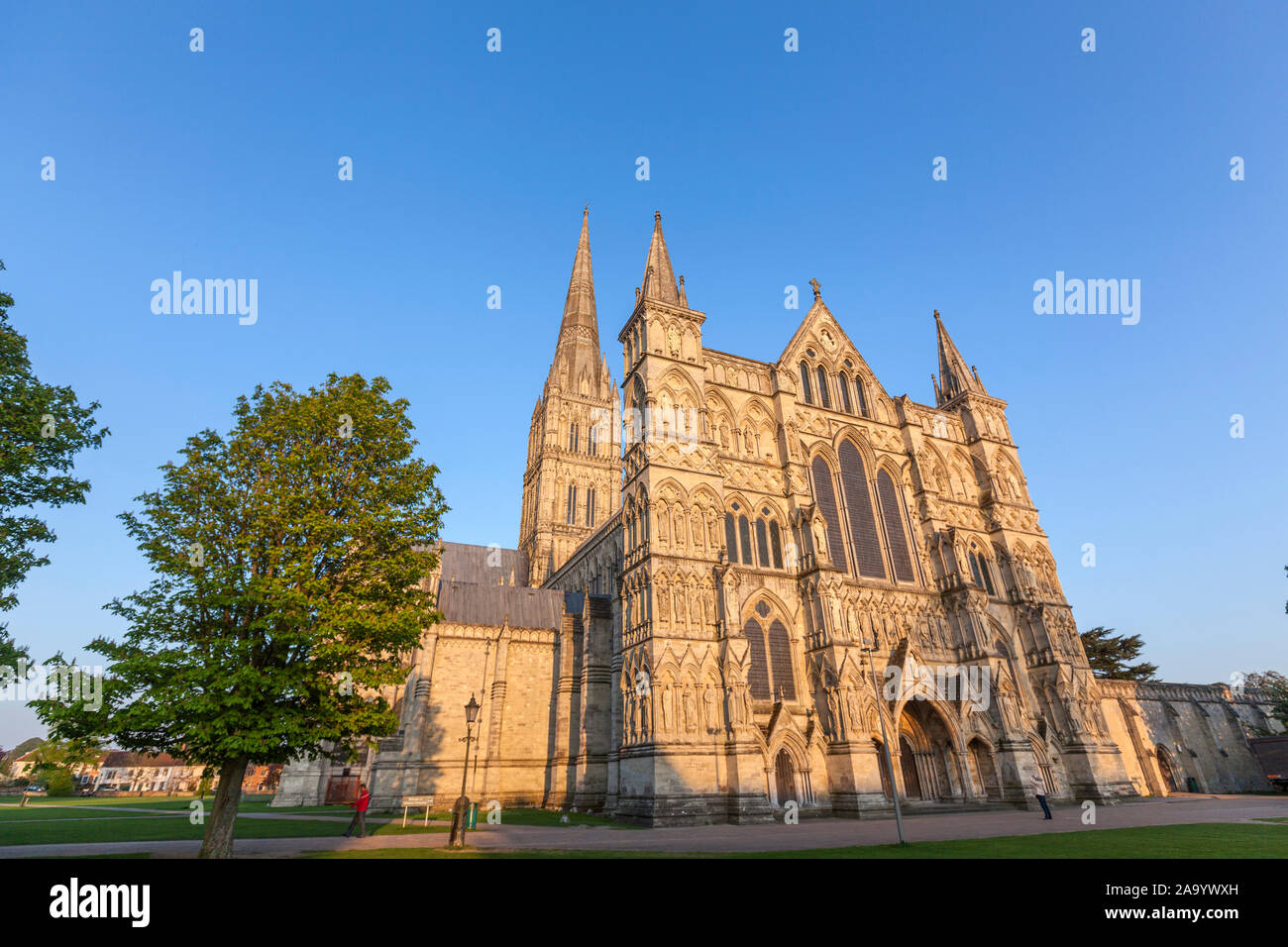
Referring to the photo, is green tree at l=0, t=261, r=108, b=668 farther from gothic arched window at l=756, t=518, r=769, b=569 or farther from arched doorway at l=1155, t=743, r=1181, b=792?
arched doorway at l=1155, t=743, r=1181, b=792

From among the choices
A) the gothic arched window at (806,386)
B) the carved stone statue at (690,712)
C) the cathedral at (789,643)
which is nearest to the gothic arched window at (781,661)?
the cathedral at (789,643)

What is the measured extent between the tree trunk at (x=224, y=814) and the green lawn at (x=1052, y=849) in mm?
1771

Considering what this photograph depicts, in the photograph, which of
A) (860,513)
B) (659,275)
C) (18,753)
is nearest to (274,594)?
(659,275)

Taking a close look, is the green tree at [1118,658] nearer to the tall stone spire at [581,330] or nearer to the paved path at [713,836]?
the paved path at [713,836]

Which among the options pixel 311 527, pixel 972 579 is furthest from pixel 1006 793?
pixel 311 527

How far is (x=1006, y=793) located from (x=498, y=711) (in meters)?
27.1

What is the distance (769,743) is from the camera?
82.6ft

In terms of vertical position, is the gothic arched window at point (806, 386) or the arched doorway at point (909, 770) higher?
the gothic arched window at point (806, 386)

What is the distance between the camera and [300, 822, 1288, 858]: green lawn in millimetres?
11492

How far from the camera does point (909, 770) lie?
29750 mm

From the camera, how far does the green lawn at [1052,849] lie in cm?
1149

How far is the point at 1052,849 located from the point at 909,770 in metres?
19.1

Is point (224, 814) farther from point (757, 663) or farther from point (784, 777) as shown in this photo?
point (784, 777)
